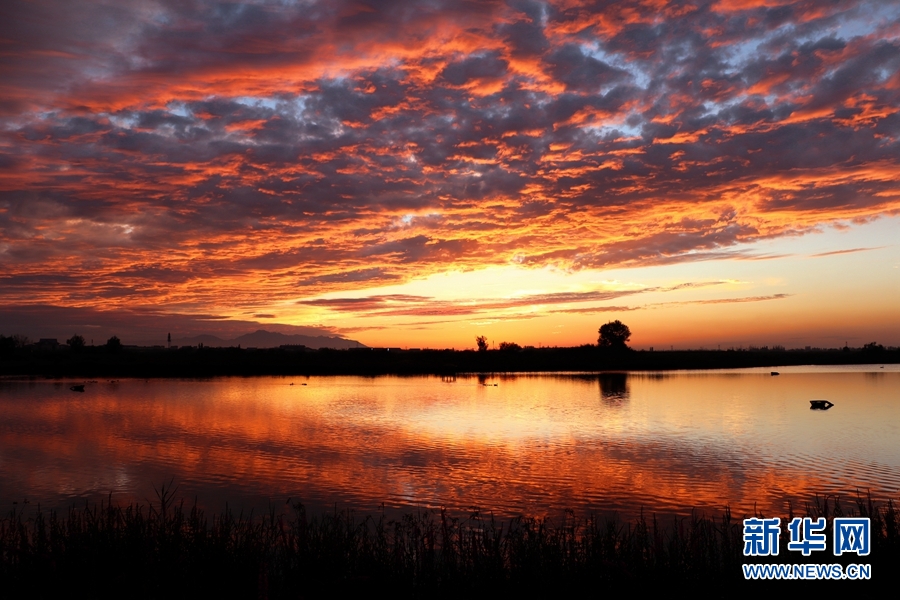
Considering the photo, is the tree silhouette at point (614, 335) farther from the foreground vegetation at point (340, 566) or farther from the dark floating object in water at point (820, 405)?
the foreground vegetation at point (340, 566)

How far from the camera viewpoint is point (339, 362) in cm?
10900

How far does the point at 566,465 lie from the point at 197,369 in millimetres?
79579

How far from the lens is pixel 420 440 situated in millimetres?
30969

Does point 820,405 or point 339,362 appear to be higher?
point 339,362

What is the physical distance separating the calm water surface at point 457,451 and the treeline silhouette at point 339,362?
41.1 m

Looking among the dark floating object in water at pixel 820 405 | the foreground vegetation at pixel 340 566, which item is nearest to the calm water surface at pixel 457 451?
the dark floating object in water at pixel 820 405

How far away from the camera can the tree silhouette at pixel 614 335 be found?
146250 millimetres

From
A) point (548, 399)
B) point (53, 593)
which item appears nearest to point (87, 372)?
point (548, 399)

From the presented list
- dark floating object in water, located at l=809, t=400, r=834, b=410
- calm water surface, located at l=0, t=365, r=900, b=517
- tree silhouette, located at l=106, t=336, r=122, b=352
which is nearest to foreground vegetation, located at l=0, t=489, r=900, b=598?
calm water surface, located at l=0, t=365, r=900, b=517

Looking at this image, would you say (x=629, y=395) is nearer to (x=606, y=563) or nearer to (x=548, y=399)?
(x=548, y=399)

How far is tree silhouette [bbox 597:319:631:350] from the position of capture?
14625 cm

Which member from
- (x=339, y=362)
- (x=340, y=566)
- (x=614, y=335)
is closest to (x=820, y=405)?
(x=340, y=566)

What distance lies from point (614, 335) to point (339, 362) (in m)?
66.6

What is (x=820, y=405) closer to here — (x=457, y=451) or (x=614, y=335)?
(x=457, y=451)
